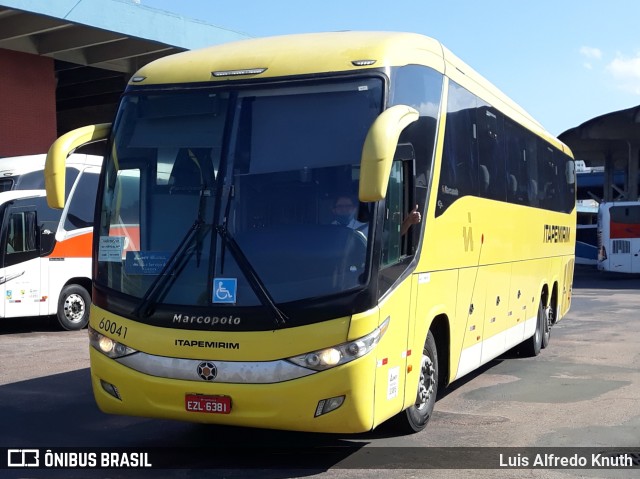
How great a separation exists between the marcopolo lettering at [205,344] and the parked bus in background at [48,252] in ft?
34.8

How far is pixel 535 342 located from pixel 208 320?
7484 mm

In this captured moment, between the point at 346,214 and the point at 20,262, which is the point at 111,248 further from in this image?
the point at 20,262

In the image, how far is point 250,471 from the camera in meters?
6.44

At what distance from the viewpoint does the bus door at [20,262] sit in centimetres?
1589

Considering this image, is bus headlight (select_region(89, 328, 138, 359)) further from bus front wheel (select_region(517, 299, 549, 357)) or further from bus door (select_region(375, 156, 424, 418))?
bus front wheel (select_region(517, 299, 549, 357))

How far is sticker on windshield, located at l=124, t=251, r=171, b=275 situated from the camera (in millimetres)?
6512

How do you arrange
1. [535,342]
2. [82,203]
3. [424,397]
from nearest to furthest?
[424,397], [535,342], [82,203]

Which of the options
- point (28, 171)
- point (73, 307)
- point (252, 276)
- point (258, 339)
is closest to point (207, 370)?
point (258, 339)

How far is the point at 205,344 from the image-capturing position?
6.24 metres

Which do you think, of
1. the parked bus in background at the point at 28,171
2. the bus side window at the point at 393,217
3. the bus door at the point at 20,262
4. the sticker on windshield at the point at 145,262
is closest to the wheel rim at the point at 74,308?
the bus door at the point at 20,262

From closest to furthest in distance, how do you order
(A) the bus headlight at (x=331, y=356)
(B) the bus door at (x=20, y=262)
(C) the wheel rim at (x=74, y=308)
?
(A) the bus headlight at (x=331, y=356) → (B) the bus door at (x=20, y=262) → (C) the wheel rim at (x=74, y=308)

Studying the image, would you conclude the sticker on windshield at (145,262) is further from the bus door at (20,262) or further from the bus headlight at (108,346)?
the bus door at (20,262)

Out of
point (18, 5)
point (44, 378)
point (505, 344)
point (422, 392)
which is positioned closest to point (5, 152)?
point (18, 5)

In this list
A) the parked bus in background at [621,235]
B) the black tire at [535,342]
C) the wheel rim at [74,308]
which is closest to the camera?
the black tire at [535,342]
